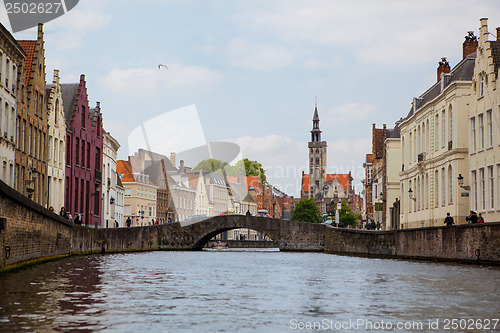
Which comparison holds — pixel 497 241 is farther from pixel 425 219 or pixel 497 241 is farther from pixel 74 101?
pixel 74 101

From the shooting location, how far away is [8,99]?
113 feet

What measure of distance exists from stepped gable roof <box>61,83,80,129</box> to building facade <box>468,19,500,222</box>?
25914 millimetres

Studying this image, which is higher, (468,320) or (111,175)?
(111,175)

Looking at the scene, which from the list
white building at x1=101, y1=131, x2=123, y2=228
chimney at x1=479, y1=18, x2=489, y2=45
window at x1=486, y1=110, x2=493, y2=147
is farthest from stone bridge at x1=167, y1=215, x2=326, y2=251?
chimney at x1=479, y1=18, x2=489, y2=45

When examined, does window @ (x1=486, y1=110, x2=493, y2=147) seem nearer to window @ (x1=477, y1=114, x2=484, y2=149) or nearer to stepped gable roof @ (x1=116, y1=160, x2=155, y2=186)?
window @ (x1=477, y1=114, x2=484, y2=149)

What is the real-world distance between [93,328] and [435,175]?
119 feet

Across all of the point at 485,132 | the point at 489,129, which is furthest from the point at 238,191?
the point at 489,129

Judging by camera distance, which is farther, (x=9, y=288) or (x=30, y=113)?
(x=30, y=113)

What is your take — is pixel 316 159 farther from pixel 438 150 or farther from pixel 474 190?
pixel 474 190

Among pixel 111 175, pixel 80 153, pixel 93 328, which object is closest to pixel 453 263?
pixel 93 328

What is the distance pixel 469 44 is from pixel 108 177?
32.3 meters

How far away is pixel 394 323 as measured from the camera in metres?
11.5

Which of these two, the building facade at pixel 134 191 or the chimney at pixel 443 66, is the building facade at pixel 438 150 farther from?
the building facade at pixel 134 191

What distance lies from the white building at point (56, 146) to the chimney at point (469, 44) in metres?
23.9
